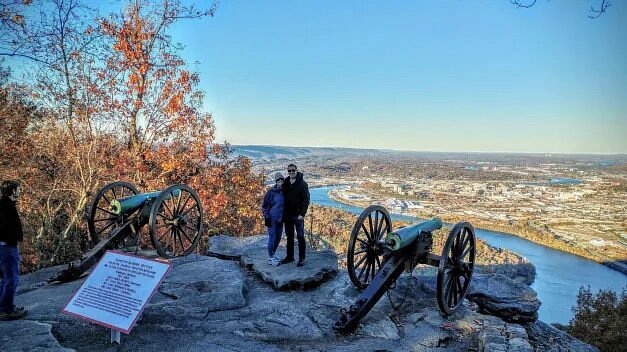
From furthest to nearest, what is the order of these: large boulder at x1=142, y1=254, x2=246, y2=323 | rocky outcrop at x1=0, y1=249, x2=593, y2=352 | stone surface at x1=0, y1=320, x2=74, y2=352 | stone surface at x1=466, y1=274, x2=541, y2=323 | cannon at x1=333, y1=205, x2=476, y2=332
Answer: stone surface at x1=466, y1=274, x2=541, y2=323 < large boulder at x1=142, y1=254, x2=246, y2=323 < cannon at x1=333, y1=205, x2=476, y2=332 < rocky outcrop at x1=0, y1=249, x2=593, y2=352 < stone surface at x1=0, y1=320, x2=74, y2=352

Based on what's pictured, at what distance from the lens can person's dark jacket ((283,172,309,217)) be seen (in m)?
6.51

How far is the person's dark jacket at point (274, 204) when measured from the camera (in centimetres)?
664

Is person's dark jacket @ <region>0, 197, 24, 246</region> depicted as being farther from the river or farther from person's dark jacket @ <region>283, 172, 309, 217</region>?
the river

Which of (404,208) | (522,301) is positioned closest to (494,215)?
(404,208)

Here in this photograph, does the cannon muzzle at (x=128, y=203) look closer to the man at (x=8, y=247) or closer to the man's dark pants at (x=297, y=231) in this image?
the man at (x=8, y=247)

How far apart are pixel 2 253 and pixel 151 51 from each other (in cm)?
960

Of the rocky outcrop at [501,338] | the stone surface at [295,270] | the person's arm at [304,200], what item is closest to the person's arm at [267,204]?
the person's arm at [304,200]

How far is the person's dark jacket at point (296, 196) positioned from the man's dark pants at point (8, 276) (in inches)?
142

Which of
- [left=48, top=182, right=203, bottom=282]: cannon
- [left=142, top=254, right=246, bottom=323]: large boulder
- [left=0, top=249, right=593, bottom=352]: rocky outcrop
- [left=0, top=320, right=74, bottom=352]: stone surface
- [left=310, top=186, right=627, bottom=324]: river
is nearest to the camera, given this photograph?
[left=0, top=320, right=74, bottom=352]: stone surface

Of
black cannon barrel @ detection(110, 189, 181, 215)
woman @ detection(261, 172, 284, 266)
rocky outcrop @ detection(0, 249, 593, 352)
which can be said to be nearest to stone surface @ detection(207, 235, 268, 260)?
rocky outcrop @ detection(0, 249, 593, 352)

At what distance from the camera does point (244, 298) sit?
6090 mm

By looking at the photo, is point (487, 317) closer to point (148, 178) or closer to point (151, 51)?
point (148, 178)

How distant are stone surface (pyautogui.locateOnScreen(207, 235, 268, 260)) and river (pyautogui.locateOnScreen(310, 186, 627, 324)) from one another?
3383 centimetres

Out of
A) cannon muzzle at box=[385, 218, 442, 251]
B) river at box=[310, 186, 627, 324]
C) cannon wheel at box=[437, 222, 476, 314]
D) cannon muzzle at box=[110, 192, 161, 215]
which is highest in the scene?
cannon muzzle at box=[110, 192, 161, 215]
